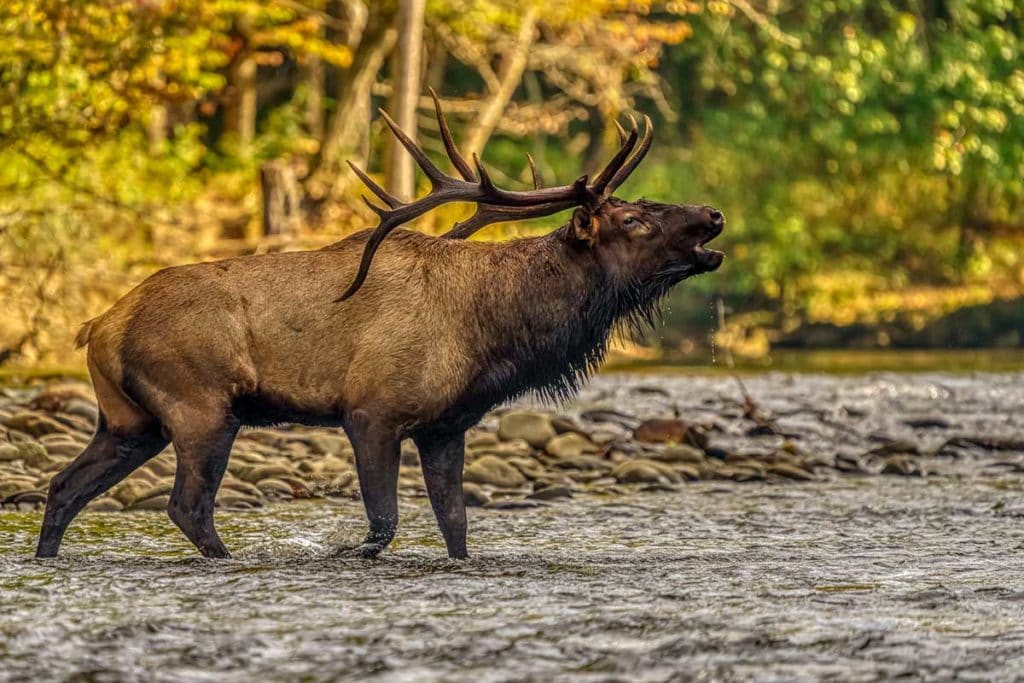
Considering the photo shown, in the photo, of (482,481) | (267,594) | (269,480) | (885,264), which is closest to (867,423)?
(482,481)

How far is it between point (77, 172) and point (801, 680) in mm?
15257

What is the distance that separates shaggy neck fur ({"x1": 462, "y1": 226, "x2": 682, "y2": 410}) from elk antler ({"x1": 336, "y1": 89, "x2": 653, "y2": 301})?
218mm

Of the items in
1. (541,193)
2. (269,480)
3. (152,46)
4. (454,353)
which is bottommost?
(269,480)

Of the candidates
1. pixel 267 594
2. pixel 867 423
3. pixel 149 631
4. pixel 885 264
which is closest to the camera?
pixel 149 631

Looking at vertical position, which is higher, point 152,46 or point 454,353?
point 152,46

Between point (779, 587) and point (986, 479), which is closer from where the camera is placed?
point (779, 587)

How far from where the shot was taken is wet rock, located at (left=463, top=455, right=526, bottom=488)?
1189cm

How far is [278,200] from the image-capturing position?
72.8 ft

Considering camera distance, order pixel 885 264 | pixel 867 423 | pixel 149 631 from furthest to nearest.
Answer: pixel 885 264 → pixel 867 423 → pixel 149 631

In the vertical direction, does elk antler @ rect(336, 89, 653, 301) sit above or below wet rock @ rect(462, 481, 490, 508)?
above

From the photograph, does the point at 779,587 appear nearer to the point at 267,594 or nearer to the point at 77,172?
the point at 267,594

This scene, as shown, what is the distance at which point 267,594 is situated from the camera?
7414mm

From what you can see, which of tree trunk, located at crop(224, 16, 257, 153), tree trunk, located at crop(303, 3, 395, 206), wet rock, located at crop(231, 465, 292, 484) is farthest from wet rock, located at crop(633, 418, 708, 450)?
tree trunk, located at crop(224, 16, 257, 153)

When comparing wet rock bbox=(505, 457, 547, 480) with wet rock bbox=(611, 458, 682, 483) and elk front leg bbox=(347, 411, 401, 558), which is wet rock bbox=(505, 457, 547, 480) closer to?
wet rock bbox=(611, 458, 682, 483)
